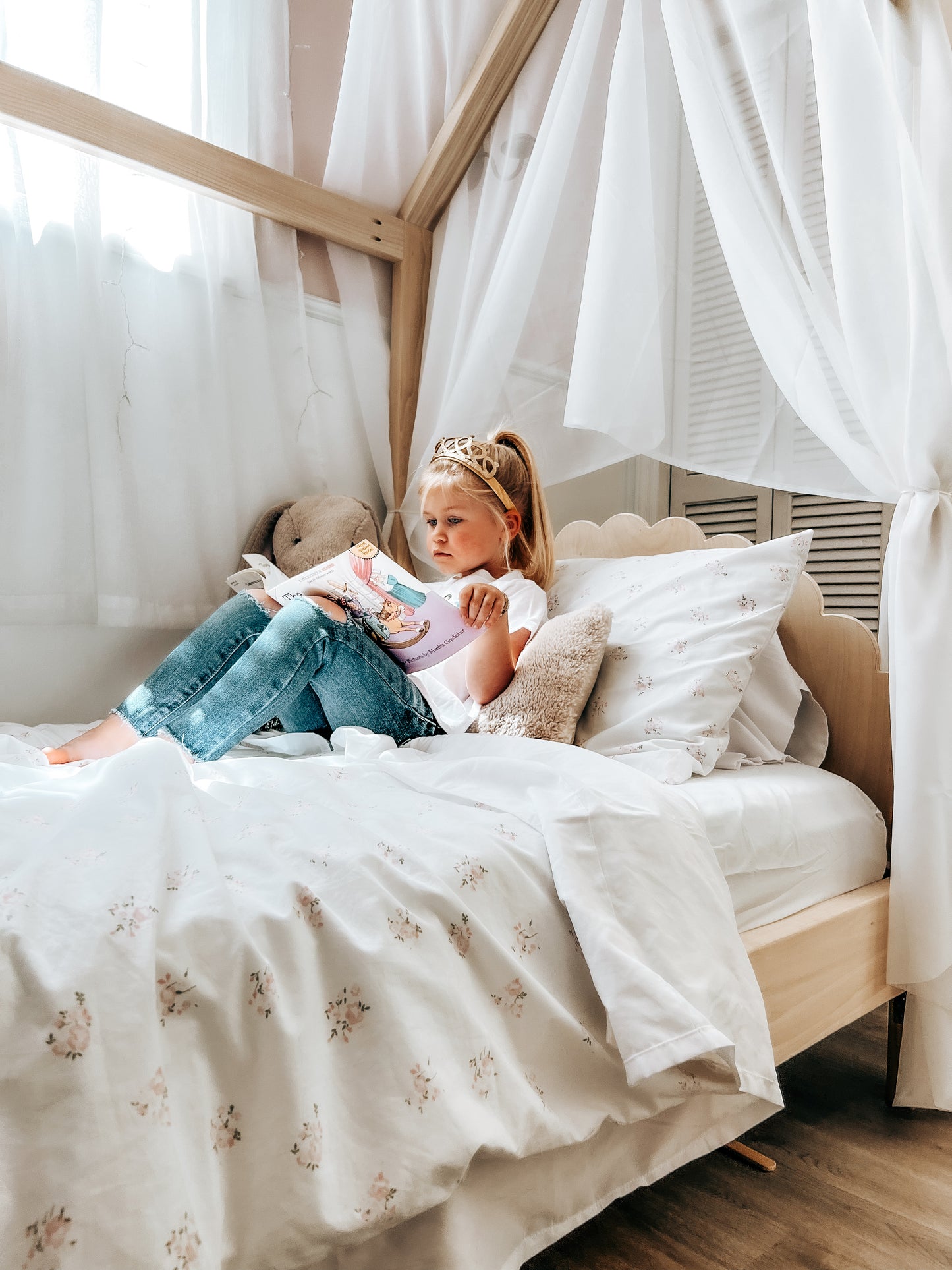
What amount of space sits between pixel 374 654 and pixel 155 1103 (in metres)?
0.87

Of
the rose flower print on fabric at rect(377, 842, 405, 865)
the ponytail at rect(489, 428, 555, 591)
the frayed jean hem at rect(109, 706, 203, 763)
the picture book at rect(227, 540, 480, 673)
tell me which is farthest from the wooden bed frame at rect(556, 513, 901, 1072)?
Answer: the frayed jean hem at rect(109, 706, 203, 763)

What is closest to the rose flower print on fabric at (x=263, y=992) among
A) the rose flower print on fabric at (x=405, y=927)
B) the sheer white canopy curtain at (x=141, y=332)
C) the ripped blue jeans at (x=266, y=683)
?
the rose flower print on fabric at (x=405, y=927)

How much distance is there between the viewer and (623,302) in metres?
1.38

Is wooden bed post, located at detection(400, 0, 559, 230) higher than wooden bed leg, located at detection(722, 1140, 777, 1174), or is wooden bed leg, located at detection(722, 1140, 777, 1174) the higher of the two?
wooden bed post, located at detection(400, 0, 559, 230)

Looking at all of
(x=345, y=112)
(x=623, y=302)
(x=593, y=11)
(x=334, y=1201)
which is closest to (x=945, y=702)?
(x=623, y=302)

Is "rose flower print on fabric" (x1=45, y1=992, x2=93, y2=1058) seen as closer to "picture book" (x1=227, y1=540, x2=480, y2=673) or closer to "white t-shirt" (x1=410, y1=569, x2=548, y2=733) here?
"picture book" (x1=227, y1=540, x2=480, y2=673)

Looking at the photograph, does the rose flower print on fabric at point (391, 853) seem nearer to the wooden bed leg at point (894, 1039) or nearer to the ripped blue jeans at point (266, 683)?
the ripped blue jeans at point (266, 683)

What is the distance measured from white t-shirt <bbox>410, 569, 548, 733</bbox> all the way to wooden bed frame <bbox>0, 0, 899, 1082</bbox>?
0.33 metres

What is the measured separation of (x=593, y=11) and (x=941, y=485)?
1009mm

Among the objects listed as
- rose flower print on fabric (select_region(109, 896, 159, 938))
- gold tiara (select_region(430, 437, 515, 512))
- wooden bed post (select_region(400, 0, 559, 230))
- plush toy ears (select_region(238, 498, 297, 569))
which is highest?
wooden bed post (select_region(400, 0, 559, 230))

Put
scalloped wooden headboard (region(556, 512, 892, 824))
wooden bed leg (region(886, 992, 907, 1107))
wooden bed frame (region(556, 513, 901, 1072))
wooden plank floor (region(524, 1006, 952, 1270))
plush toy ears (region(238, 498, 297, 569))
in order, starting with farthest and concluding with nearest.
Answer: plush toy ears (region(238, 498, 297, 569)) → scalloped wooden headboard (region(556, 512, 892, 824)) → wooden bed leg (region(886, 992, 907, 1107)) → wooden bed frame (region(556, 513, 901, 1072)) → wooden plank floor (region(524, 1006, 952, 1270))

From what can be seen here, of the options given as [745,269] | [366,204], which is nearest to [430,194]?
[366,204]

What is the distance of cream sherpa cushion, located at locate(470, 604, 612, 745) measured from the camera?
1.28 metres

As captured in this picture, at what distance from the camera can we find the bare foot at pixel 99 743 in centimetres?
121
